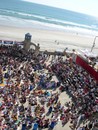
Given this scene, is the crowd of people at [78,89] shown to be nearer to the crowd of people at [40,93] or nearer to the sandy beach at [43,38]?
the crowd of people at [40,93]

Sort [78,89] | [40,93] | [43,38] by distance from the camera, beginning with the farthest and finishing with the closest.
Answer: [43,38], [78,89], [40,93]

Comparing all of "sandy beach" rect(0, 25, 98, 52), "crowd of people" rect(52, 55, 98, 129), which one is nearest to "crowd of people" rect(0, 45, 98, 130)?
"crowd of people" rect(52, 55, 98, 129)

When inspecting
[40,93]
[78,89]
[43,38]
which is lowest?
[43,38]

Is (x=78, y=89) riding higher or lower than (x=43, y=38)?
higher

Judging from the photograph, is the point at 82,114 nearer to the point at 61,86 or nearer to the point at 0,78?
the point at 61,86

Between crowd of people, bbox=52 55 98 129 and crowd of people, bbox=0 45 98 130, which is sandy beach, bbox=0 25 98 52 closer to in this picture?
crowd of people, bbox=0 45 98 130

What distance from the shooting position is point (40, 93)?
27.8m

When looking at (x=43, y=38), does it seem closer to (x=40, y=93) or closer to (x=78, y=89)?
(x=78, y=89)

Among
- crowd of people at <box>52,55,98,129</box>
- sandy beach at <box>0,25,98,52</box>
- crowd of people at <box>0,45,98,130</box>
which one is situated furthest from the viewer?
sandy beach at <box>0,25,98,52</box>

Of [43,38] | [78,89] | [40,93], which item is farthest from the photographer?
[43,38]

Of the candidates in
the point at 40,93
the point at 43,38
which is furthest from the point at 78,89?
the point at 43,38

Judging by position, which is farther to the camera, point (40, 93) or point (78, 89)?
point (78, 89)

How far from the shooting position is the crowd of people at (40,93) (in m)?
21.7

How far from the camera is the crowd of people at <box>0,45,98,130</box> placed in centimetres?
2167
